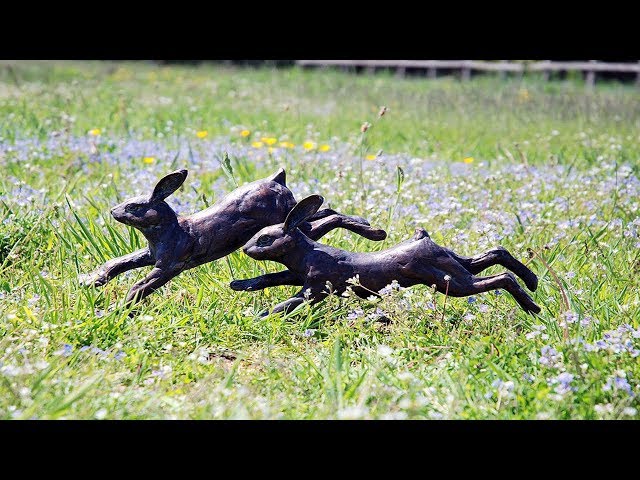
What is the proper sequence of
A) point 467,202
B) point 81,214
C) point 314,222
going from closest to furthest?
point 314,222 → point 81,214 → point 467,202

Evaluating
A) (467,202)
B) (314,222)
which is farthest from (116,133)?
(314,222)

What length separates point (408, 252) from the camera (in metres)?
3.89

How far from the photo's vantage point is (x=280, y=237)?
12.5ft

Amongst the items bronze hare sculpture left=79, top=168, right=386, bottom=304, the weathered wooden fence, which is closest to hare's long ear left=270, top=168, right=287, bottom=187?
bronze hare sculpture left=79, top=168, right=386, bottom=304

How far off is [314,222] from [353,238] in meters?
0.91

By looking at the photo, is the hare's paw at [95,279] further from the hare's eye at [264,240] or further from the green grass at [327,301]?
the hare's eye at [264,240]

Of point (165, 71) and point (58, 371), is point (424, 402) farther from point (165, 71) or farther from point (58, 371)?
point (165, 71)

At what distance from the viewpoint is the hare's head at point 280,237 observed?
380cm

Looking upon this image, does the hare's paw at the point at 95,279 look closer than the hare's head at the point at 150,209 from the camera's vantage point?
No

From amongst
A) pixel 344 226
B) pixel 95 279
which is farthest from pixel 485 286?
pixel 95 279

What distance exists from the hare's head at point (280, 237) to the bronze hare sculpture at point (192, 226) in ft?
0.34

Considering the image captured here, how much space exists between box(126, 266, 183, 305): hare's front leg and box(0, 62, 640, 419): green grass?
0.39 feet

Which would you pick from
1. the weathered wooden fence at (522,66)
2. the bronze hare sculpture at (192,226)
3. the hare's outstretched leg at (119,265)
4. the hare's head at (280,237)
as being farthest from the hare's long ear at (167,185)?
the weathered wooden fence at (522,66)

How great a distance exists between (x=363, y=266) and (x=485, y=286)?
60 cm
